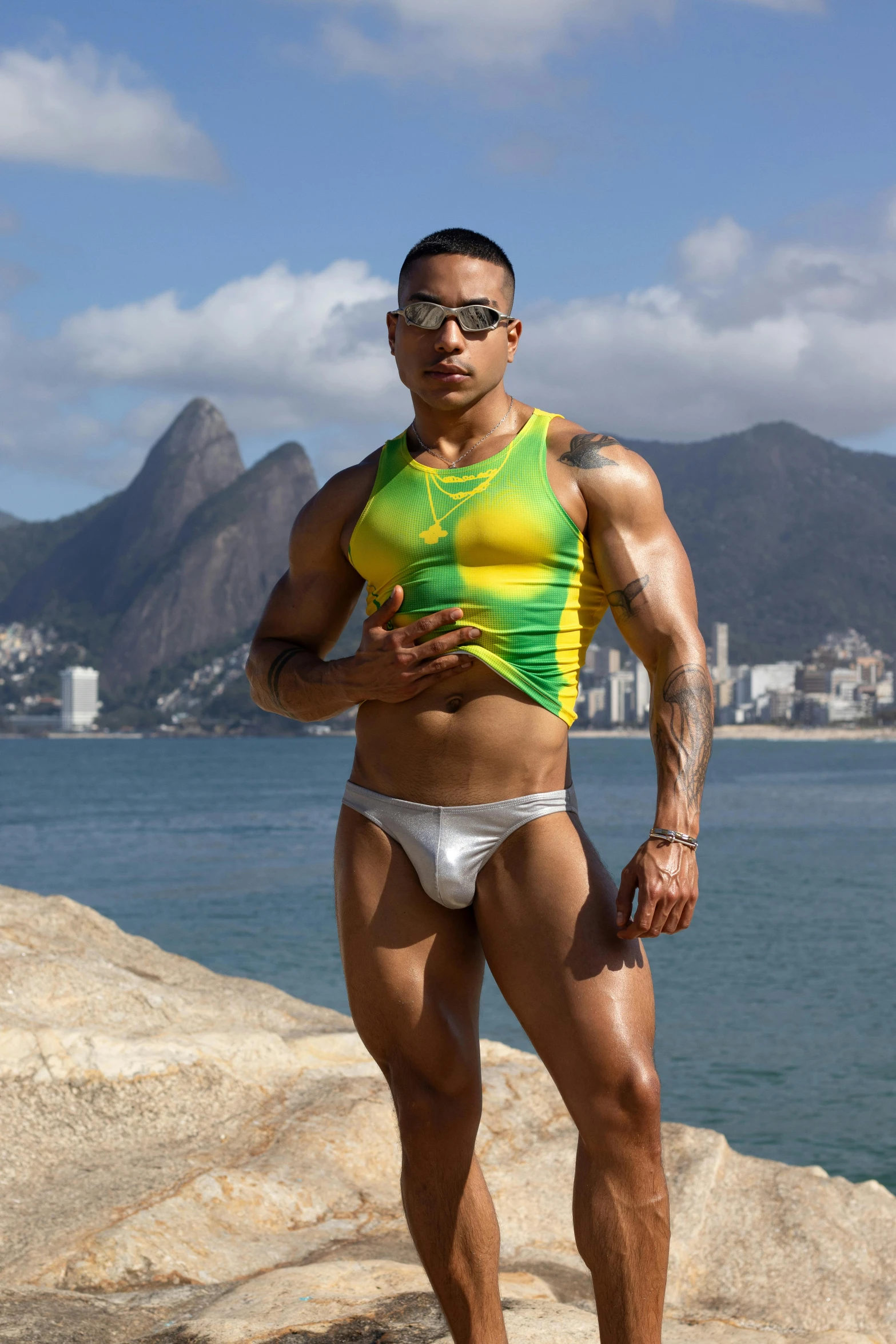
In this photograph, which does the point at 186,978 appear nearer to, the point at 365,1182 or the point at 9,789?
the point at 365,1182

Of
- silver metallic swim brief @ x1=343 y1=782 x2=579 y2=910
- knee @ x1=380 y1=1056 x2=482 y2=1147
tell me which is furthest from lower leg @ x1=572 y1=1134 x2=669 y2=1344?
silver metallic swim brief @ x1=343 y1=782 x2=579 y2=910

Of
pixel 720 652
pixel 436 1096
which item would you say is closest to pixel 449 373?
pixel 436 1096

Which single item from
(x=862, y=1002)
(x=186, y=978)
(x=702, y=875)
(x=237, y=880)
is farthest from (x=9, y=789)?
(x=186, y=978)

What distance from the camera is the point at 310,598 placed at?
3.46 m

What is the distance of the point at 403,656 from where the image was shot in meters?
3.03

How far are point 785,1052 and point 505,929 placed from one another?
45.2 ft

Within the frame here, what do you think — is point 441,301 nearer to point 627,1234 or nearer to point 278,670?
point 278,670

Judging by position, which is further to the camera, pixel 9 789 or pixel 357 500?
pixel 9 789

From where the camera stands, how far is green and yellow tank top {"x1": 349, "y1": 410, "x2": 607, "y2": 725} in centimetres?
304

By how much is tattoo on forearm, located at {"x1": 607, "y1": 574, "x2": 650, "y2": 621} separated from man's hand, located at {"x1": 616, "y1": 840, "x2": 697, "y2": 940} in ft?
1.86

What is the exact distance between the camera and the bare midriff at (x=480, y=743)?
3.07 m

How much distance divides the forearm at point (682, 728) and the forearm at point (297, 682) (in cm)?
73

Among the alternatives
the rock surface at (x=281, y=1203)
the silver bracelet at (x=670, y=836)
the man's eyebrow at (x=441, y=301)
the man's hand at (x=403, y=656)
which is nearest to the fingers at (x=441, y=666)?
the man's hand at (x=403, y=656)

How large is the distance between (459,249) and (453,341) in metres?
0.25
